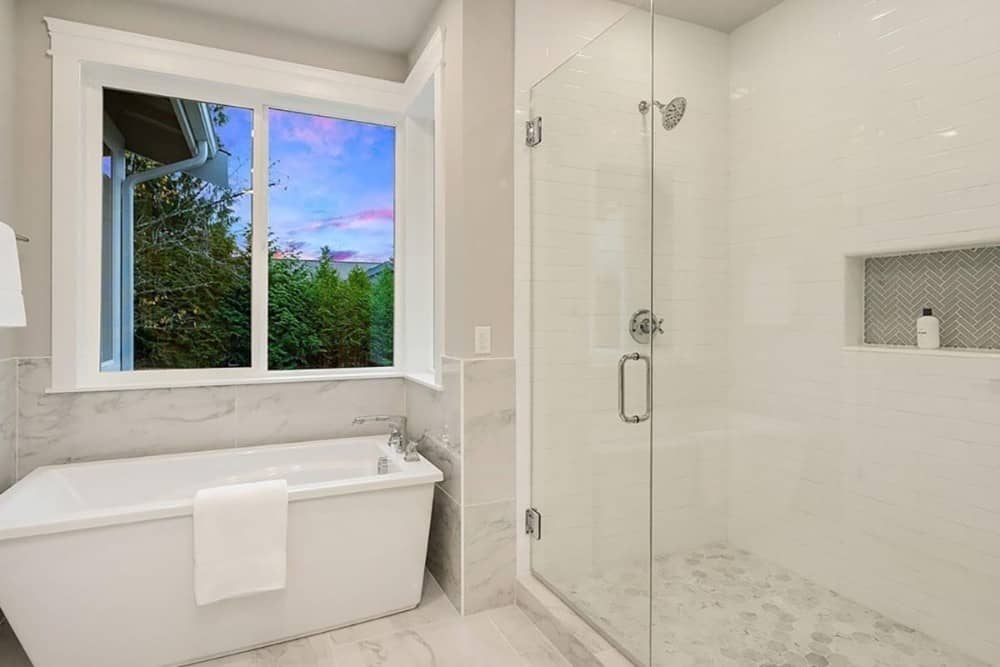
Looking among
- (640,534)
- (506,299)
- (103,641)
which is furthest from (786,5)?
(103,641)

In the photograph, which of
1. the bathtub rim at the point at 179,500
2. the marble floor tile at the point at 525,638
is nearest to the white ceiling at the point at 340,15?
the bathtub rim at the point at 179,500

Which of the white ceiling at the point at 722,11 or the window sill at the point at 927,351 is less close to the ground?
the white ceiling at the point at 722,11

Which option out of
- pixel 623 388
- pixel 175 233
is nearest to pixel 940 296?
pixel 623 388

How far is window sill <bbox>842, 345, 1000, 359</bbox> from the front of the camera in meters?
1.58

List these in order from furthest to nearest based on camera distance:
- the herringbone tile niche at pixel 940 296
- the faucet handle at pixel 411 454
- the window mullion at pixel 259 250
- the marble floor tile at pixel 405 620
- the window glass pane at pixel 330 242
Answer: the window glass pane at pixel 330 242 < the window mullion at pixel 259 250 < the faucet handle at pixel 411 454 < the marble floor tile at pixel 405 620 < the herringbone tile niche at pixel 940 296

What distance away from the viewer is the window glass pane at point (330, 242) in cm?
309

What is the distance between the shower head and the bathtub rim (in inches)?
66.9

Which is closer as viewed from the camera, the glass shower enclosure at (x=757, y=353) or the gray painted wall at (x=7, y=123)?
the glass shower enclosure at (x=757, y=353)

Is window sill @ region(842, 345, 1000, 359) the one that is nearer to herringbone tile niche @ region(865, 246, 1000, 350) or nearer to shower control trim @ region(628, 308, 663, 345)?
herringbone tile niche @ region(865, 246, 1000, 350)

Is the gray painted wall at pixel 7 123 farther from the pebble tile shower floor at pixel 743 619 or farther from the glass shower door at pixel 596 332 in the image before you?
the pebble tile shower floor at pixel 743 619

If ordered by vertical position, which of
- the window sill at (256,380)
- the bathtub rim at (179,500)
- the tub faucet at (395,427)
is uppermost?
the window sill at (256,380)

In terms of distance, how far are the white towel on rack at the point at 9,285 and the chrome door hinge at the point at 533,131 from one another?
2.04 meters

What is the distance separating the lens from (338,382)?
3.05 m

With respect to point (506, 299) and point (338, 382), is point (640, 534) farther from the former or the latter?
point (338, 382)
